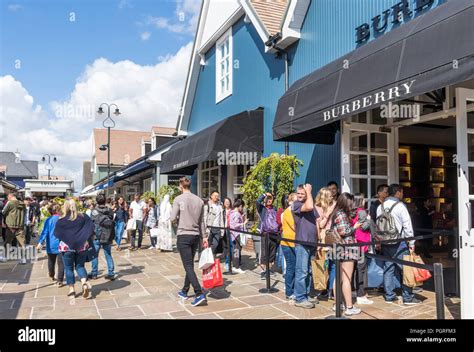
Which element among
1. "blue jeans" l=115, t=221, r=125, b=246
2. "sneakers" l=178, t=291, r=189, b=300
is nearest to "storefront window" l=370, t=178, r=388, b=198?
"sneakers" l=178, t=291, r=189, b=300

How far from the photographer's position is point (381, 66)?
17.4ft

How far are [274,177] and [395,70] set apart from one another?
4165mm

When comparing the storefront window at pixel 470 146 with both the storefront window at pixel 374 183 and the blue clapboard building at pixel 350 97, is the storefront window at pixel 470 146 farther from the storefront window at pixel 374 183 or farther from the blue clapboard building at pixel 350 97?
the storefront window at pixel 374 183

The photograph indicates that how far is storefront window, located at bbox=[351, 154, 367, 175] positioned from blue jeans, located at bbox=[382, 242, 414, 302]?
1.82 meters

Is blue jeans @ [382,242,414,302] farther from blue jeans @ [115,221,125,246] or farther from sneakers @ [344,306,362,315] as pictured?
→ blue jeans @ [115,221,125,246]

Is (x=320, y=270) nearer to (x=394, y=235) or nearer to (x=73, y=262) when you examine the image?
(x=394, y=235)

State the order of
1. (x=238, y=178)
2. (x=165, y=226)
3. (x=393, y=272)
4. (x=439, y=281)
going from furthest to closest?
(x=238, y=178), (x=165, y=226), (x=393, y=272), (x=439, y=281)

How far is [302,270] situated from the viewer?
5.72 m

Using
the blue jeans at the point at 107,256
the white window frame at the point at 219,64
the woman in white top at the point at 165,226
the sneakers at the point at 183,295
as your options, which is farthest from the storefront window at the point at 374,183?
the white window frame at the point at 219,64

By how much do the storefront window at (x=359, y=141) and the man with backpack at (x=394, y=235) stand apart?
5.24ft

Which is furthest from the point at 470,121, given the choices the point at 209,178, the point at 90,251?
the point at 209,178

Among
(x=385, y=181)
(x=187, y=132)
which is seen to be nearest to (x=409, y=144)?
(x=385, y=181)

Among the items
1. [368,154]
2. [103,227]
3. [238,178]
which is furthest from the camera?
[238,178]

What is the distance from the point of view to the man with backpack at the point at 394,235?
18.8 ft
